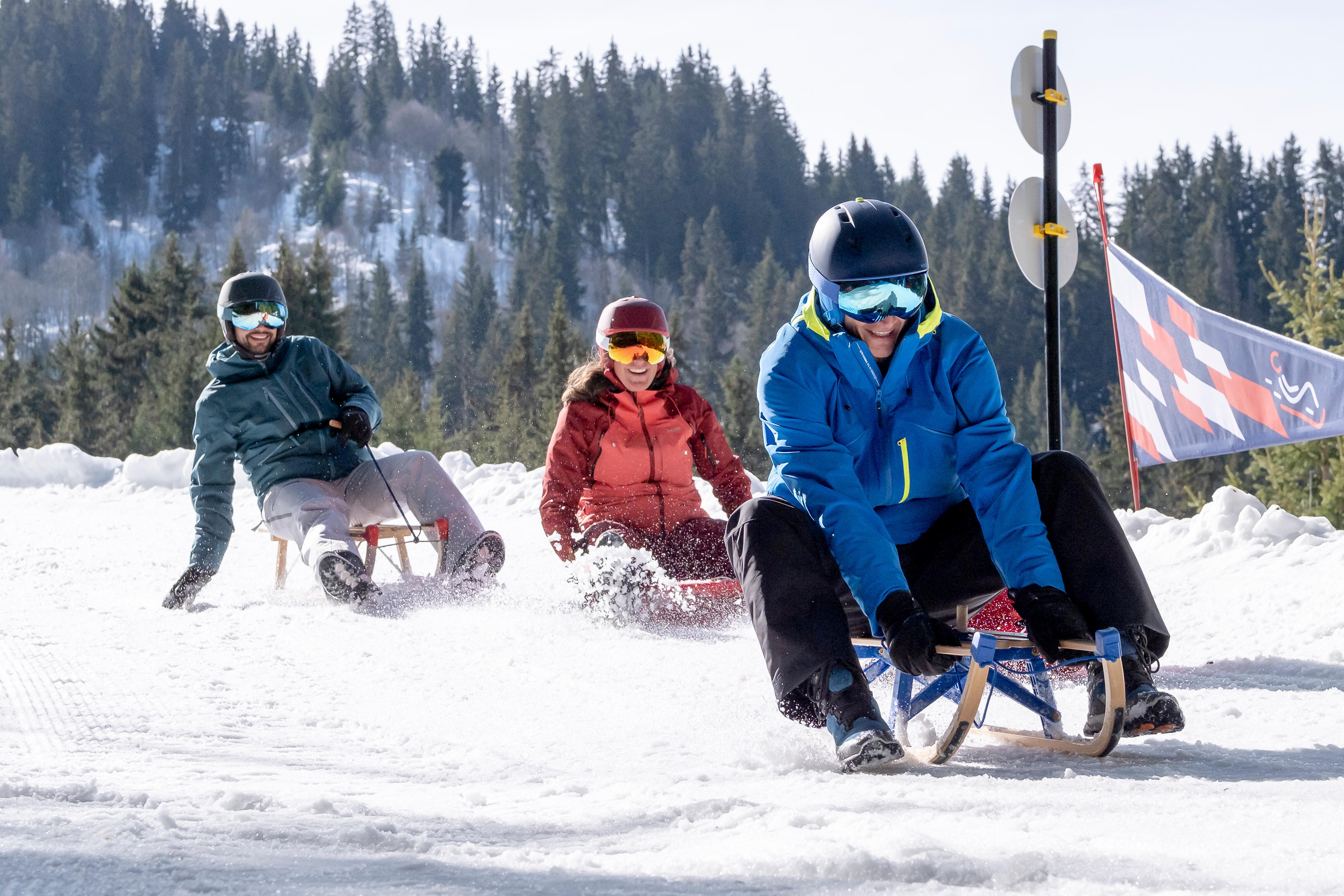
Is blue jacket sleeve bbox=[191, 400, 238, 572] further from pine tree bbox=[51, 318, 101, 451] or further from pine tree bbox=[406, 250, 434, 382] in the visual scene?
pine tree bbox=[406, 250, 434, 382]

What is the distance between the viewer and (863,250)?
2676 millimetres

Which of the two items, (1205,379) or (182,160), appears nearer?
(1205,379)

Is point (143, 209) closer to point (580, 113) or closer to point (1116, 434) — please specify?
point (580, 113)

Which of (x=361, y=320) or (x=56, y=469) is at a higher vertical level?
(x=361, y=320)

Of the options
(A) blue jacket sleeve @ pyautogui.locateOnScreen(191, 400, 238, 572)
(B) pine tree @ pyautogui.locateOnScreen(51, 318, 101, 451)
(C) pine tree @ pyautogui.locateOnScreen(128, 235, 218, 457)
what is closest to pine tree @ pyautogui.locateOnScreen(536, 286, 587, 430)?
(C) pine tree @ pyautogui.locateOnScreen(128, 235, 218, 457)

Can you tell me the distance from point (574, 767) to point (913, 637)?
0.71m

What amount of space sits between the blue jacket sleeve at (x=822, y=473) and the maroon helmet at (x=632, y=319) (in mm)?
2242

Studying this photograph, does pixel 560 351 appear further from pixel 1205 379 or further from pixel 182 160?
pixel 182 160

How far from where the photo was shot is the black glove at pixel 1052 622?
7.53 ft

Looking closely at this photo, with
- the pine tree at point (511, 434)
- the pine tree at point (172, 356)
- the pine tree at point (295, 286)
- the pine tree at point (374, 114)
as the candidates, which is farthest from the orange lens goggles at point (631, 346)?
the pine tree at point (374, 114)

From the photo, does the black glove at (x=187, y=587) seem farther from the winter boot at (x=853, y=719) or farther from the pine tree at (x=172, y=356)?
the pine tree at (x=172, y=356)

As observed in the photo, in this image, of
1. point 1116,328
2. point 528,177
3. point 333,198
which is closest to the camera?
point 1116,328

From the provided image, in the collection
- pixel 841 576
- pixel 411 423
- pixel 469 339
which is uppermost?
pixel 469 339

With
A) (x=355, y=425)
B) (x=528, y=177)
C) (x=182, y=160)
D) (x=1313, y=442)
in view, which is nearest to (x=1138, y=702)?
(x=355, y=425)
